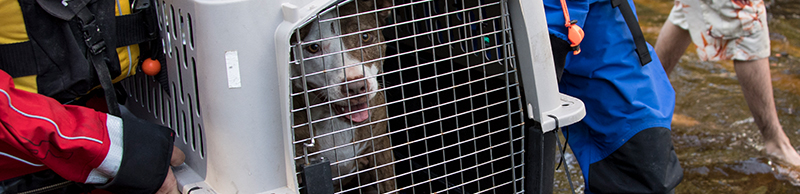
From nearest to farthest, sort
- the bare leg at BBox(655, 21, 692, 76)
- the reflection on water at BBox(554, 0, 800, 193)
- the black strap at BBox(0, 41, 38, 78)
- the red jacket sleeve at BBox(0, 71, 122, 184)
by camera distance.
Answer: the red jacket sleeve at BBox(0, 71, 122, 184) → the black strap at BBox(0, 41, 38, 78) → the reflection on water at BBox(554, 0, 800, 193) → the bare leg at BBox(655, 21, 692, 76)

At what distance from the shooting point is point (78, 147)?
4.13 ft

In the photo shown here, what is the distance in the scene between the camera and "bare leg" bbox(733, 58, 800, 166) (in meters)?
2.81

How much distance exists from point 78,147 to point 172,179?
0.92 ft

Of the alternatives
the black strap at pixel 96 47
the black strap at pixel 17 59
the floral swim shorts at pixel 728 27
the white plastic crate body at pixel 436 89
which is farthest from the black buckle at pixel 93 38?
the floral swim shorts at pixel 728 27

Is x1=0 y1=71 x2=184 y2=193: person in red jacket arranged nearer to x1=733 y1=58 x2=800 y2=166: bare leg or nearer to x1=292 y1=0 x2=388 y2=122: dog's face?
x1=292 y1=0 x2=388 y2=122: dog's face

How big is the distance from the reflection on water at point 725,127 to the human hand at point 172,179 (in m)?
1.69

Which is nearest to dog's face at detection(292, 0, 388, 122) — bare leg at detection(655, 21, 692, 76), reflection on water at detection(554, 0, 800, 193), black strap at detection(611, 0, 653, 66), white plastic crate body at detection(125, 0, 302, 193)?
white plastic crate body at detection(125, 0, 302, 193)

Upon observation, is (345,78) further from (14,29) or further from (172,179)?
(14,29)

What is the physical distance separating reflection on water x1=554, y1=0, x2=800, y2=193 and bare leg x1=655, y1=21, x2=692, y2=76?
0.36 m

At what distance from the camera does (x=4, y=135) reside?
1208 millimetres

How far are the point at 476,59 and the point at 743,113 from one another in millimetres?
2276

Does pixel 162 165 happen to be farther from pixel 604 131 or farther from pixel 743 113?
pixel 743 113

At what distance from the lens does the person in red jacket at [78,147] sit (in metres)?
1.22

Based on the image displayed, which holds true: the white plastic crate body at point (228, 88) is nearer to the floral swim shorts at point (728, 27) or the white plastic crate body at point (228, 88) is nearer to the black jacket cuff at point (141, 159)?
the black jacket cuff at point (141, 159)
